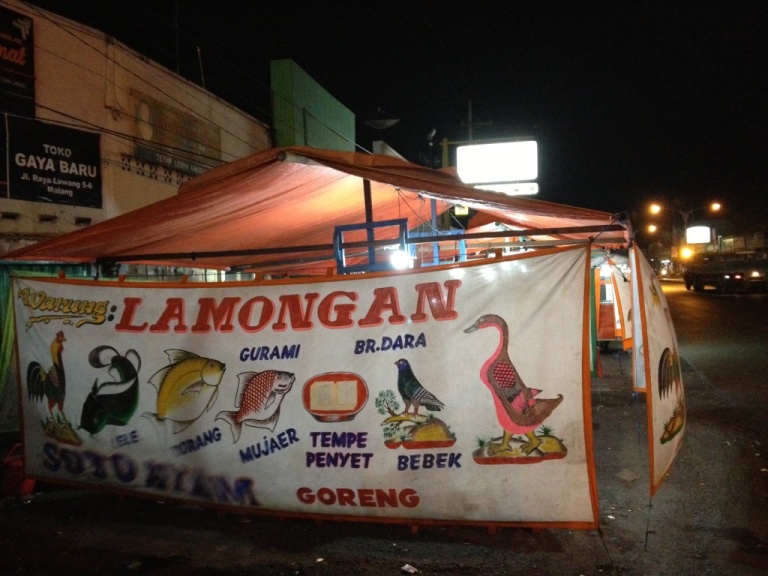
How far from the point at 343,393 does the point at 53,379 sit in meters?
2.99

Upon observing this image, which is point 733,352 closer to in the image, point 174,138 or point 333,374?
point 333,374

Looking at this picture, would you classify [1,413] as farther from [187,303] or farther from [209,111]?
[209,111]

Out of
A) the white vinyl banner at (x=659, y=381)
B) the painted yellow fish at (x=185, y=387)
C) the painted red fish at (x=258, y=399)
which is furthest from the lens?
the painted yellow fish at (x=185, y=387)

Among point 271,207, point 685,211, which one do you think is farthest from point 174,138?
point 685,211

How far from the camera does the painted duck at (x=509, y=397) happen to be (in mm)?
4012

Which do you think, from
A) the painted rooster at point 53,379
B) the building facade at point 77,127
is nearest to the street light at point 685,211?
the building facade at point 77,127

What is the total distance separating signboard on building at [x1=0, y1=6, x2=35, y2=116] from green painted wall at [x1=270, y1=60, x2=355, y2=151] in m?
6.29

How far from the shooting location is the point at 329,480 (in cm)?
436

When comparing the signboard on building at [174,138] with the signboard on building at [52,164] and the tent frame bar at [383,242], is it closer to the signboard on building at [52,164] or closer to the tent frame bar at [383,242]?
the signboard on building at [52,164]

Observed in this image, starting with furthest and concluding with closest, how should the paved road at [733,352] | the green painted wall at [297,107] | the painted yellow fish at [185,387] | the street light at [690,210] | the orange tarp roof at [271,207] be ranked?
the street light at [690,210] < the green painted wall at [297,107] < the paved road at [733,352] < the painted yellow fish at [185,387] < the orange tarp roof at [271,207]

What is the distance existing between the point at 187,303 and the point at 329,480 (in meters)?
1.98

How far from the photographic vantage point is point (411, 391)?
13.8 feet

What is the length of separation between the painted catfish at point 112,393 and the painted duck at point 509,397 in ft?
10.2

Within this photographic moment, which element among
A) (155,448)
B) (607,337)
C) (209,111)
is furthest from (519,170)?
(155,448)
